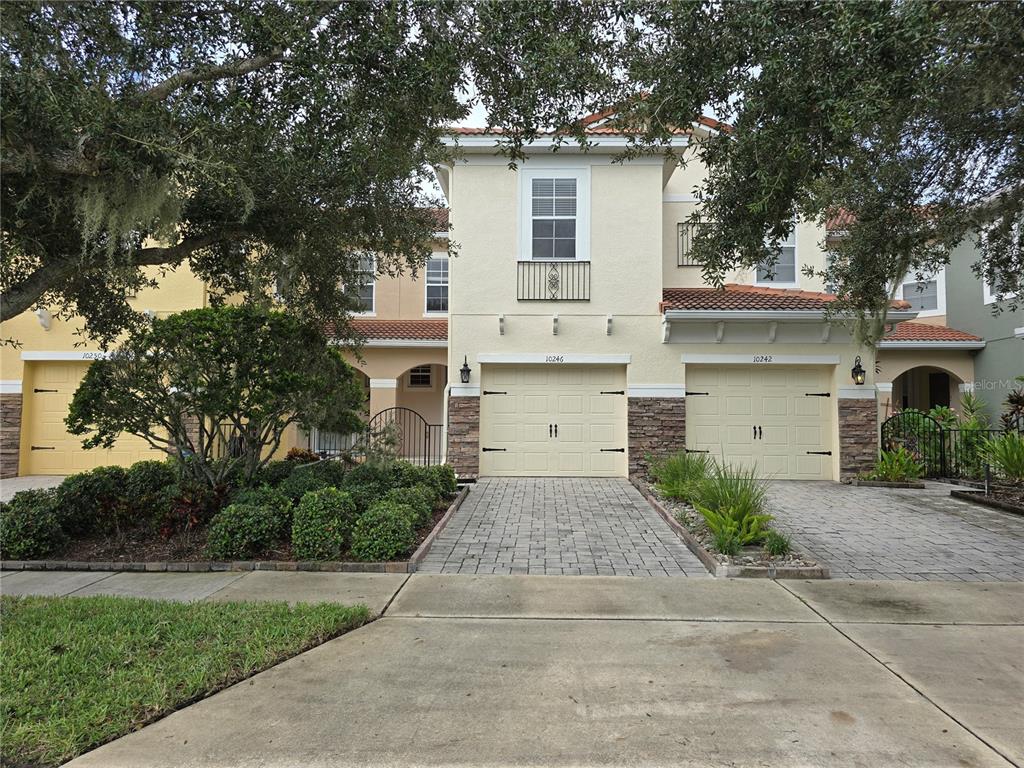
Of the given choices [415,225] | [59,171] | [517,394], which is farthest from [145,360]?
[517,394]

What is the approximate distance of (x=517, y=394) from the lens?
41.2 ft

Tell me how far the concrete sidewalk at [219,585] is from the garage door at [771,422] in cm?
831

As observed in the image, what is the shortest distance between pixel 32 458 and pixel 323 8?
13.8 meters

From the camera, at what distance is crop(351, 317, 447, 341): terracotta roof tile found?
15.8m

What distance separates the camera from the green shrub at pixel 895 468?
11.7 m

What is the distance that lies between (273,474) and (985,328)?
17834 millimetres

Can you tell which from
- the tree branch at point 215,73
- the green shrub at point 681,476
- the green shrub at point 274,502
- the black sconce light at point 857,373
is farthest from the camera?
the black sconce light at point 857,373

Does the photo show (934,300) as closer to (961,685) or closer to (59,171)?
(961,685)

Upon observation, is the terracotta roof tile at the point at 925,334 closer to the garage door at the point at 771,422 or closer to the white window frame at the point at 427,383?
the garage door at the point at 771,422

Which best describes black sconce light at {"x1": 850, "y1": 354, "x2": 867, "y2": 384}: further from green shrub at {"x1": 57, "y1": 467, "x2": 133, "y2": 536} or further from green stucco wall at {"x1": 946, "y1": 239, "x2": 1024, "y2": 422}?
green shrub at {"x1": 57, "y1": 467, "x2": 133, "y2": 536}

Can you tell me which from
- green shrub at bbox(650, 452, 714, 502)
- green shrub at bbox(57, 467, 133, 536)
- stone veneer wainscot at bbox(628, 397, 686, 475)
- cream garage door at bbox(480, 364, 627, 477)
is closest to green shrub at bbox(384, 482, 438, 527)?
green shrub at bbox(57, 467, 133, 536)

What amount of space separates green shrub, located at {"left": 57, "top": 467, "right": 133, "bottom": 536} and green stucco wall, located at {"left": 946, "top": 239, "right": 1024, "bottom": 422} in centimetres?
1728

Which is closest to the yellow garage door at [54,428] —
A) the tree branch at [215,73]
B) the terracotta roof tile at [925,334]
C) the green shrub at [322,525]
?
the green shrub at [322,525]

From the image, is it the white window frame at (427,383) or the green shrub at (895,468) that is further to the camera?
the white window frame at (427,383)
